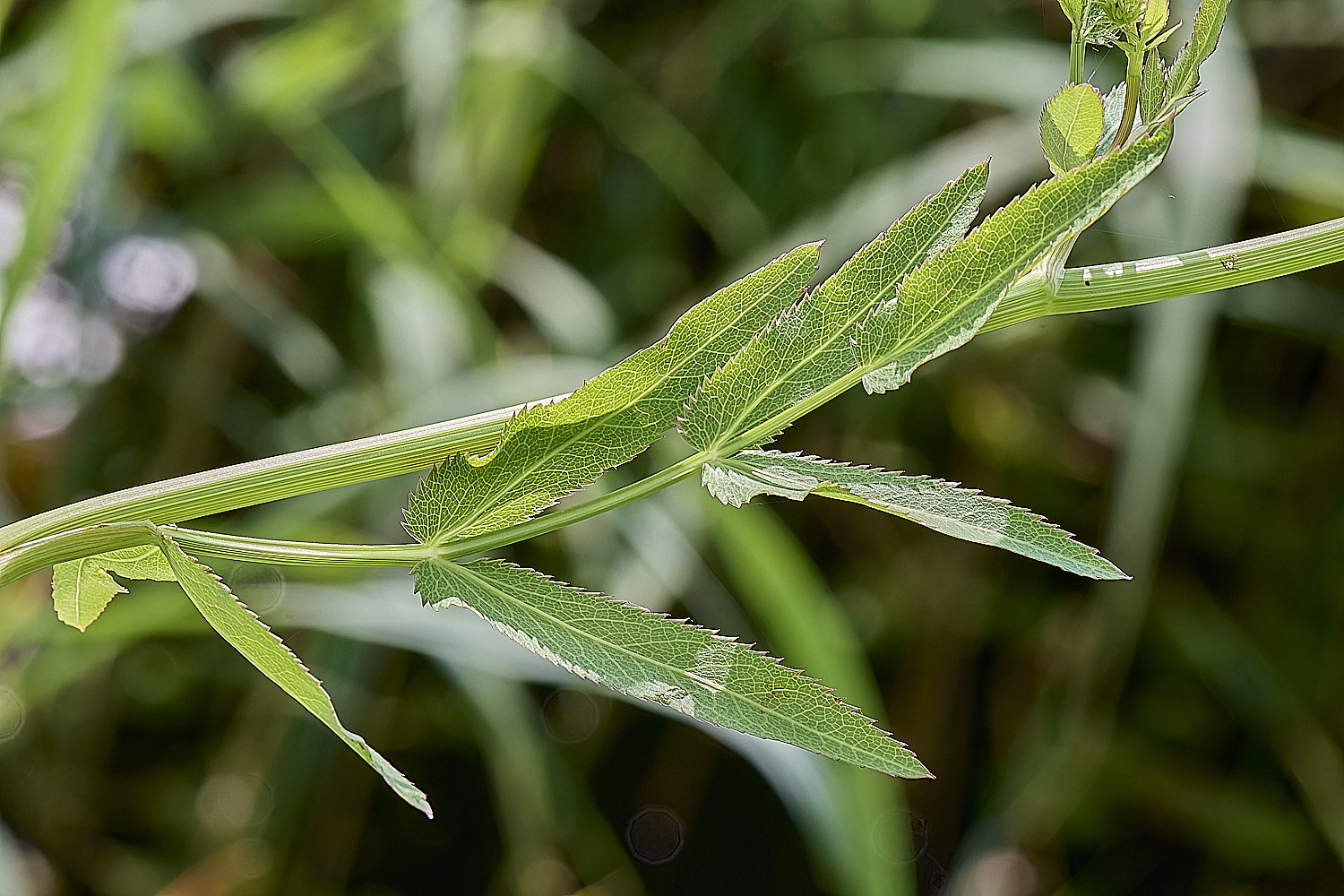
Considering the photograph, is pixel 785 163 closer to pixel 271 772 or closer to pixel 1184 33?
pixel 1184 33

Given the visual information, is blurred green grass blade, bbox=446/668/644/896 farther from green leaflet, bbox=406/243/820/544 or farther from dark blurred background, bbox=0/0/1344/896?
green leaflet, bbox=406/243/820/544

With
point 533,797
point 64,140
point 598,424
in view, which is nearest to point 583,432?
point 598,424

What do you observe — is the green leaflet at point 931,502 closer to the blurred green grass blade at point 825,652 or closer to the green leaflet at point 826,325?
the green leaflet at point 826,325

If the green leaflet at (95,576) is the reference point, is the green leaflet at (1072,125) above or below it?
above

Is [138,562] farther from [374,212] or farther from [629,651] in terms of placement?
[374,212]

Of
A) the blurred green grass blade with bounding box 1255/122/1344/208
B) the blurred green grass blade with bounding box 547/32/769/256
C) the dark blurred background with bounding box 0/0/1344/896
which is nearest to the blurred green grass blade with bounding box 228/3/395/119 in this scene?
the dark blurred background with bounding box 0/0/1344/896

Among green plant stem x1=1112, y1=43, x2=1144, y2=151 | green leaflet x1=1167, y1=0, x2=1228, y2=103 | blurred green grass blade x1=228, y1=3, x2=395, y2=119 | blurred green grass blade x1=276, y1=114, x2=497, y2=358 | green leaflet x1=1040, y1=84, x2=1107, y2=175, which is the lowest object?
blurred green grass blade x1=276, y1=114, x2=497, y2=358

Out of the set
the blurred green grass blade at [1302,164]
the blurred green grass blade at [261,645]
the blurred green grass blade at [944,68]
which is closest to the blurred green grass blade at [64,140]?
the blurred green grass blade at [261,645]


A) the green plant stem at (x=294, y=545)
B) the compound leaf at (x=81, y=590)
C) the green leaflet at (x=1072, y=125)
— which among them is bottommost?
the compound leaf at (x=81, y=590)
